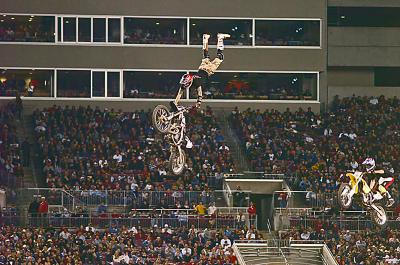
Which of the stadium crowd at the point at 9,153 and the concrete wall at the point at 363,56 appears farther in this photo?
the concrete wall at the point at 363,56

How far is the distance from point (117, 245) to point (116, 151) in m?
9.08

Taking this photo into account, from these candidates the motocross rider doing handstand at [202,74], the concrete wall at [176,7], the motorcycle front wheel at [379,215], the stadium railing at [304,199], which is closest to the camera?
the motocross rider doing handstand at [202,74]

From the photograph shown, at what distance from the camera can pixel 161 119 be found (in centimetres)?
4747

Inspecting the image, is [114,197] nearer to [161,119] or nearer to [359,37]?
[161,119]

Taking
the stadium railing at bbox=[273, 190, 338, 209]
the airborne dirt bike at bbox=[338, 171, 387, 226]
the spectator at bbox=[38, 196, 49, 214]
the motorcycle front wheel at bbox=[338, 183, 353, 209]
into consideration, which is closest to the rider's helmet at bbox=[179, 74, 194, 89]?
the airborne dirt bike at bbox=[338, 171, 387, 226]

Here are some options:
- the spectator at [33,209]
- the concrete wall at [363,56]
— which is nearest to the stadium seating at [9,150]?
the spectator at [33,209]

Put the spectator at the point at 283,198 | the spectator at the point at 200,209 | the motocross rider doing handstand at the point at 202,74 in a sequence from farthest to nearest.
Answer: the spectator at the point at 283,198 → the spectator at the point at 200,209 → the motocross rider doing handstand at the point at 202,74

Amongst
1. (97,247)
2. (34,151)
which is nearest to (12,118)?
(34,151)

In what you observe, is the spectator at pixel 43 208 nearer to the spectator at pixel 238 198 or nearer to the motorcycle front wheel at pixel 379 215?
the spectator at pixel 238 198

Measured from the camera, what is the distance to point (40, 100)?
246 feet

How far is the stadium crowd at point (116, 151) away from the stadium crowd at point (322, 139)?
169cm

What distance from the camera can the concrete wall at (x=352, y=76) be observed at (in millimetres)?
79750

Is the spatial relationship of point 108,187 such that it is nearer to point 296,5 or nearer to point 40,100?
point 40,100

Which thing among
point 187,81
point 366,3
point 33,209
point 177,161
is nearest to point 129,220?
point 33,209
